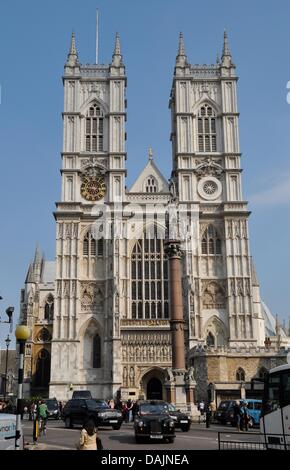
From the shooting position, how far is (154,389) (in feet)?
165

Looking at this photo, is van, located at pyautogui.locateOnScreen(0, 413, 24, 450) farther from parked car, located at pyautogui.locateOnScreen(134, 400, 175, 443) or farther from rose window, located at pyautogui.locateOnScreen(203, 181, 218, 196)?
rose window, located at pyautogui.locateOnScreen(203, 181, 218, 196)

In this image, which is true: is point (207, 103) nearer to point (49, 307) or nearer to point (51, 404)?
point (49, 307)

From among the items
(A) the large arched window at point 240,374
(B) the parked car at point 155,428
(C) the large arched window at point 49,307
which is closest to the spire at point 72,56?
(C) the large arched window at point 49,307

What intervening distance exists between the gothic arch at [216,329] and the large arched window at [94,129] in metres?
20.8

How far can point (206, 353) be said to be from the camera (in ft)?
144

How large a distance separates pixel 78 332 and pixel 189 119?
79.4 feet

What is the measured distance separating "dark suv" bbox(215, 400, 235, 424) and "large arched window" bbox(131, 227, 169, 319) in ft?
67.9

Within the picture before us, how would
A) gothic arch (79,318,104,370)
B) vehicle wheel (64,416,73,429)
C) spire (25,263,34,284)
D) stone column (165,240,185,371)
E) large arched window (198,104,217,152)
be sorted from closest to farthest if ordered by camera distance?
vehicle wheel (64,416,73,429), stone column (165,240,185,371), gothic arch (79,318,104,370), large arched window (198,104,217,152), spire (25,263,34,284)

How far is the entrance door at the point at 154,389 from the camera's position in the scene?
164 feet

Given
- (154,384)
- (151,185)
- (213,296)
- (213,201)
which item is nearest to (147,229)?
(151,185)

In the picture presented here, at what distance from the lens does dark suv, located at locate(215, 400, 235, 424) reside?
95.9 feet

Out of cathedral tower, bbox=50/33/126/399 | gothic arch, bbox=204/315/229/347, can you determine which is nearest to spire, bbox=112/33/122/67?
cathedral tower, bbox=50/33/126/399
